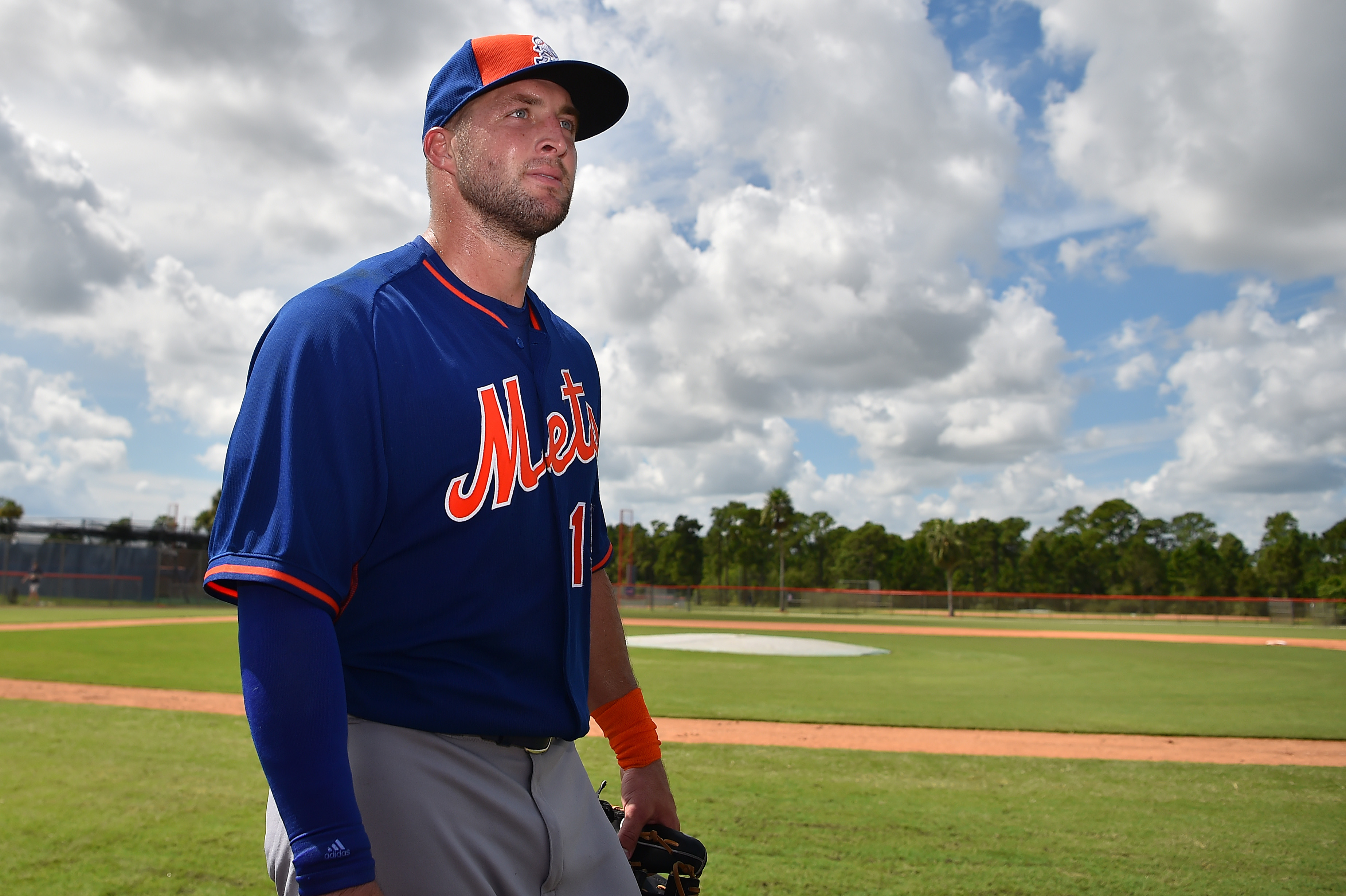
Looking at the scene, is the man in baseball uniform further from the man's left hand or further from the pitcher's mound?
the pitcher's mound

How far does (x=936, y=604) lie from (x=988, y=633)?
104ft

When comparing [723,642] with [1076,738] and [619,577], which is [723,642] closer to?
[1076,738]

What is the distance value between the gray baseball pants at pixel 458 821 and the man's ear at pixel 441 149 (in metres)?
1.11

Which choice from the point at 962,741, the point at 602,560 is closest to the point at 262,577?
the point at 602,560

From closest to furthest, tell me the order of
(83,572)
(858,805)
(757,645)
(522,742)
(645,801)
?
(522,742) < (645,801) < (858,805) < (757,645) < (83,572)

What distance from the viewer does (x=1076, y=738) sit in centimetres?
1001

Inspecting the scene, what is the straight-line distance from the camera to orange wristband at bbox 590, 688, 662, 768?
2.24 m

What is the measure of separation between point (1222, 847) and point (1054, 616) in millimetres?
58800

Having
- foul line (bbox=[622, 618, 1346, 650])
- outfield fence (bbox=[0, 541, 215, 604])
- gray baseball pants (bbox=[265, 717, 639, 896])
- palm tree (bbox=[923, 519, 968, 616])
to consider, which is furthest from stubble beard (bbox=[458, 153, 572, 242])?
palm tree (bbox=[923, 519, 968, 616])

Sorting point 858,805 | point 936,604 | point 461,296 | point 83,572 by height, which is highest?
point 461,296

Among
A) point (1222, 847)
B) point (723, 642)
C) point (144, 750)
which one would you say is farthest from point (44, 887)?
point (723, 642)

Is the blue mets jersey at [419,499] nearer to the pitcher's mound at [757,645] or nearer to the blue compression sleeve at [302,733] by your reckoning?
the blue compression sleeve at [302,733]

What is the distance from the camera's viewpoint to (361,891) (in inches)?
49.2

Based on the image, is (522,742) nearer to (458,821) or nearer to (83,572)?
(458,821)
